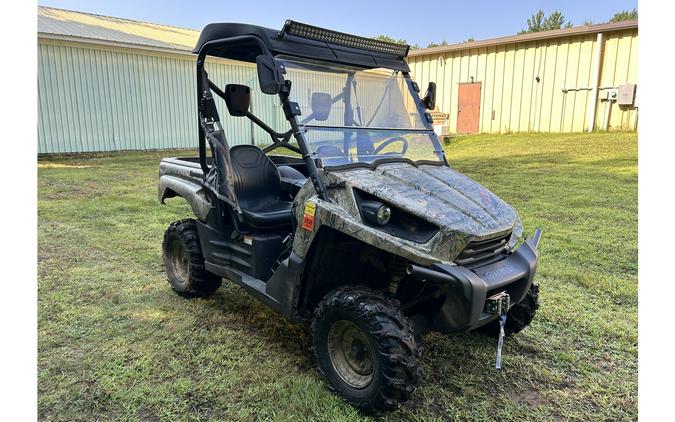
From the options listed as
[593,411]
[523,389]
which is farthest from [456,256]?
[593,411]

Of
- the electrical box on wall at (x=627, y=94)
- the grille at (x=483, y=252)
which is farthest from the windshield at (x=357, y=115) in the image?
the electrical box on wall at (x=627, y=94)

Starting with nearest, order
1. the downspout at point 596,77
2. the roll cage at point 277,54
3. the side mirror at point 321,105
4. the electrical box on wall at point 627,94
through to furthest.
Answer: the roll cage at point 277,54 → the side mirror at point 321,105 → the electrical box on wall at point 627,94 → the downspout at point 596,77

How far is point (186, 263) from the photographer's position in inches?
150

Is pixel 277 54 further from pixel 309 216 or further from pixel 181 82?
pixel 181 82

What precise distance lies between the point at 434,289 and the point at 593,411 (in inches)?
41.4

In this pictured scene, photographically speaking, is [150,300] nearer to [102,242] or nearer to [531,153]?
[102,242]

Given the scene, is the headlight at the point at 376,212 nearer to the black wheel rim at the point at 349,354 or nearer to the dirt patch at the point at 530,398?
the black wheel rim at the point at 349,354

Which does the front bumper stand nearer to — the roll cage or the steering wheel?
the roll cage

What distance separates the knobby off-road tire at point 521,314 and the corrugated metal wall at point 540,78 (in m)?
14.5

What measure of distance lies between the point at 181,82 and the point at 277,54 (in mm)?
14186

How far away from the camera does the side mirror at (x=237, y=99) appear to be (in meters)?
3.38

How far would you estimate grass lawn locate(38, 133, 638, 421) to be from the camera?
2.43 meters

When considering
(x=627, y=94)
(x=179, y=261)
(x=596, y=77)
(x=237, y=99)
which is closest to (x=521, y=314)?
(x=237, y=99)

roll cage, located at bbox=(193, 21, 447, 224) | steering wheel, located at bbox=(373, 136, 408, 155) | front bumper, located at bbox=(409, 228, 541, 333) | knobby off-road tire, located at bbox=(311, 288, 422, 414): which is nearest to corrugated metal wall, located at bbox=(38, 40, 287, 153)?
roll cage, located at bbox=(193, 21, 447, 224)
